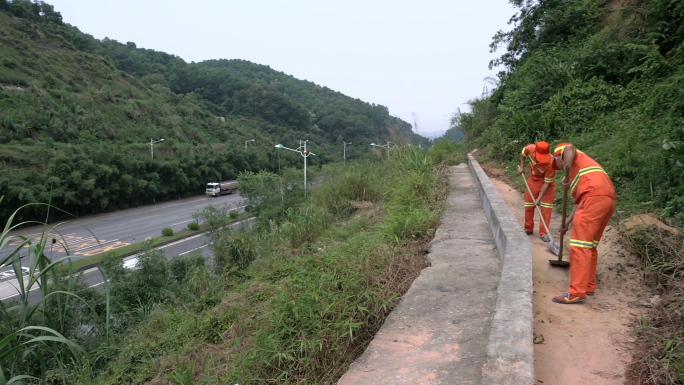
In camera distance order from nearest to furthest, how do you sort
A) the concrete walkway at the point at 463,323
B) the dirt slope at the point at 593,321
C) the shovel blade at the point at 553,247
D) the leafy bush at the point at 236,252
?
the concrete walkway at the point at 463,323
the dirt slope at the point at 593,321
the shovel blade at the point at 553,247
the leafy bush at the point at 236,252

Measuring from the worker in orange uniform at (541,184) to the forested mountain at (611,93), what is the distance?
3.00 ft

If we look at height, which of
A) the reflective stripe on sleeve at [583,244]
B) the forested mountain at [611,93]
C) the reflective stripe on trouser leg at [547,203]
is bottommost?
the reflective stripe on sleeve at [583,244]

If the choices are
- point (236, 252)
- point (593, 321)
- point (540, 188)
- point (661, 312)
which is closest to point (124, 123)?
point (236, 252)

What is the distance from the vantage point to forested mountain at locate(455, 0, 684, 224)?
5676mm

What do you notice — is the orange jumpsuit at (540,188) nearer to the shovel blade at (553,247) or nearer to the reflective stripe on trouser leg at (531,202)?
the reflective stripe on trouser leg at (531,202)

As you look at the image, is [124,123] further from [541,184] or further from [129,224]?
[541,184]

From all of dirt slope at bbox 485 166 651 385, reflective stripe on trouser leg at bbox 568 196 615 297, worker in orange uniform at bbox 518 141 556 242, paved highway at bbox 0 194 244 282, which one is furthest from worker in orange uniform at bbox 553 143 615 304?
paved highway at bbox 0 194 244 282

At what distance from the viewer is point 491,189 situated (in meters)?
6.62

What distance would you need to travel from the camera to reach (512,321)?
267 centimetres

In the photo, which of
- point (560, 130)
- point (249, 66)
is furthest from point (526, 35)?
point (249, 66)

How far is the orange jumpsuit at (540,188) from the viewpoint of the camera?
5.18 m

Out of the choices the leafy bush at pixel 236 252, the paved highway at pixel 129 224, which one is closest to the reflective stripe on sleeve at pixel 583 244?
the leafy bush at pixel 236 252

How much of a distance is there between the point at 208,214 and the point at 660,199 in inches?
733

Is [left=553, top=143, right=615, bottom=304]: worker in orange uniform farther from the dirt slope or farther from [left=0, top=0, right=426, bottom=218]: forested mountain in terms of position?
[left=0, top=0, right=426, bottom=218]: forested mountain
